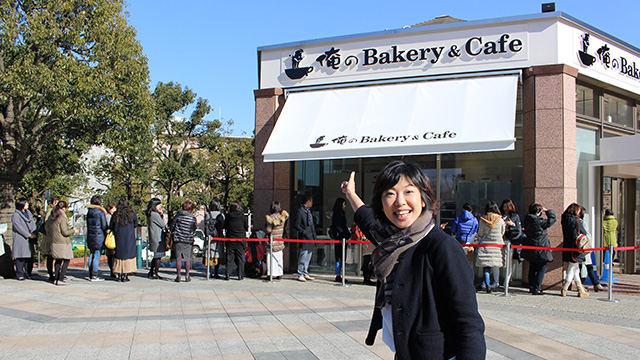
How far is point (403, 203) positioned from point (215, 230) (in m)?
10.2

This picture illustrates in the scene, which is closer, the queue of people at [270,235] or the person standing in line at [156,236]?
the queue of people at [270,235]

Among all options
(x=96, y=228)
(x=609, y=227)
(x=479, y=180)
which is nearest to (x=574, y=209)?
(x=479, y=180)

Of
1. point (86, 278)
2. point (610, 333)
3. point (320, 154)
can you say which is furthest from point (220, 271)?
point (610, 333)

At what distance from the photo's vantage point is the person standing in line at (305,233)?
36.9 feet

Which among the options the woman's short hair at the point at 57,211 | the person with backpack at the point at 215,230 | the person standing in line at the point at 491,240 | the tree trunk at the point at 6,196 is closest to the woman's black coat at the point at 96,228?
the woman's short hair at the point at 57,211

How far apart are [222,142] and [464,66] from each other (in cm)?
2568

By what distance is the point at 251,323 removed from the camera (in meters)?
6.91

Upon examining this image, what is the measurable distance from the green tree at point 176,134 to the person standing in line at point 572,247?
24266 millimetres

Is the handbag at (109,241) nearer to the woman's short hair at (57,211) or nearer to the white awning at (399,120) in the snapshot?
the woman's short hair at (57,211)

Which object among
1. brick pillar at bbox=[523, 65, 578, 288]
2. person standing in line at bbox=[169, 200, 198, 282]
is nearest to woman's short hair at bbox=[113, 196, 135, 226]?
person standing in line at bbox=[169, 200, 198, 282]

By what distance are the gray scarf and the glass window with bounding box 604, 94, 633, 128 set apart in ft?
38.3

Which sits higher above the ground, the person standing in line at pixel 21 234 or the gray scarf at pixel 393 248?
the gray scarf at pixel 393 248

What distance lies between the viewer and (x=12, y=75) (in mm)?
12195

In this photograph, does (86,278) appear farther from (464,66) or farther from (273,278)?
(464,66)
